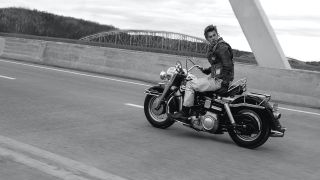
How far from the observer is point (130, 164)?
6.32m

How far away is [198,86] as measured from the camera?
26.4 feet

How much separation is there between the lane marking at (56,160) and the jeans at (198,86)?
240 cm

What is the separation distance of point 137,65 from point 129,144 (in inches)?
407

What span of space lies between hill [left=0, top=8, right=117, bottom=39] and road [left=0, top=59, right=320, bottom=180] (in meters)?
28.2

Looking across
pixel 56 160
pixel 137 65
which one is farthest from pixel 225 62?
pixel 137 65

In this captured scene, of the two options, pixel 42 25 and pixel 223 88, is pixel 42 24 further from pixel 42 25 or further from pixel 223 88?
pixel 223 88

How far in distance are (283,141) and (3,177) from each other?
177 inches

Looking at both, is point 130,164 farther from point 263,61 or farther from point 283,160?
point 263,61

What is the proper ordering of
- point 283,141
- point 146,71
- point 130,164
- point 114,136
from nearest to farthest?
point 130,164
point 114,136
point 283,141
point 146,71

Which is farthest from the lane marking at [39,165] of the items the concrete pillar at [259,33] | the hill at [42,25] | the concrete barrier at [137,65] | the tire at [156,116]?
the hill at [42,25]

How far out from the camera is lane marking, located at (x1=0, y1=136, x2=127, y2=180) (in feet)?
19.1

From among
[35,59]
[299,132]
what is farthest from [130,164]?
[35,59]

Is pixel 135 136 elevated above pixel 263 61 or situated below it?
below

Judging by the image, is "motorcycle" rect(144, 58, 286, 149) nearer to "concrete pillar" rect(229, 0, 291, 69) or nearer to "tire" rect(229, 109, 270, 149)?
"tire" rect(229, 109, 270, 149)
